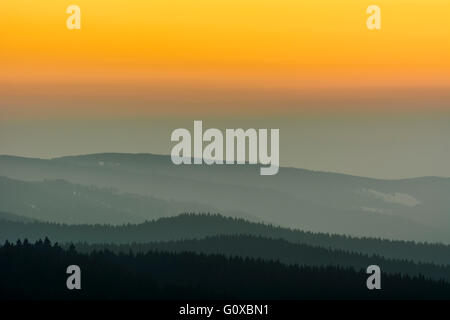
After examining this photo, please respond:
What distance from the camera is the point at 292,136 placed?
1549cm

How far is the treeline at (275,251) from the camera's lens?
15502 mm

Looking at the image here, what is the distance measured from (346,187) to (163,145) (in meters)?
3.10

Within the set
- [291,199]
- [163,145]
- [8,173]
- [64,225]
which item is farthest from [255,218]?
[8,173]

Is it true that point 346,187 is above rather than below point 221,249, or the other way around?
above

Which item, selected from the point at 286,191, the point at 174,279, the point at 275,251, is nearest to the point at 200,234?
the point at 174,279

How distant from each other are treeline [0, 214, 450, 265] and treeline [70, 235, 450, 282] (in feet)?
0.28

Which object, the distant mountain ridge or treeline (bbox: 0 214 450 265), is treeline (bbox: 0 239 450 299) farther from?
the distant mountain ridge

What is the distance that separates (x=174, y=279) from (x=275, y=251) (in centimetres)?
176

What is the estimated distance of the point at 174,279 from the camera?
1538cm

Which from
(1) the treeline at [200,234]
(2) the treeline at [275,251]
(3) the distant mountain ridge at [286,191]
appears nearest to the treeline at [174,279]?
(2) the treeline at [275,251]

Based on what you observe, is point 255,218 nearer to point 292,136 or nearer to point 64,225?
point 292,136

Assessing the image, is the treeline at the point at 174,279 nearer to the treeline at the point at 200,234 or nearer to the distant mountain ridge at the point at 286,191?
the treeline at the point at 200,234
